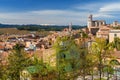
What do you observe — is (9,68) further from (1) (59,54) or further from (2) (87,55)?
(2) (87,55)

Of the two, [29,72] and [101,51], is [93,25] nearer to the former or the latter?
[101,51]

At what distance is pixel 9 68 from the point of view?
23.0 meters

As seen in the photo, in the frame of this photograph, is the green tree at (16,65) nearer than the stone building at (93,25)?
Yes

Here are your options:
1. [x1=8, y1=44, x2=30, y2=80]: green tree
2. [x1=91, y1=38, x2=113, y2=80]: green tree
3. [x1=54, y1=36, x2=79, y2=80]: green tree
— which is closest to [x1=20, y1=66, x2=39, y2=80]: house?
[x1=8, y1=44, x2=30, y2=80]: green tree

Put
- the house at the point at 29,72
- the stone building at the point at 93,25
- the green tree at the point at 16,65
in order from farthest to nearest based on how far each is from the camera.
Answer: the stone building at the point at 93,25 < the green tree at the point at 16,65 < the house at the point at 29,72

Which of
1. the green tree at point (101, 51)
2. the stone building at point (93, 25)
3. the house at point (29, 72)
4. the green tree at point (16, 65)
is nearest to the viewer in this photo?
the house at point (29, 72)

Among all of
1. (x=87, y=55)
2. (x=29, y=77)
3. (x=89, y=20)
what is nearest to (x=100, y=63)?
(x=87, y=55)

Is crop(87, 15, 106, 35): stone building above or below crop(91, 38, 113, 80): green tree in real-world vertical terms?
below

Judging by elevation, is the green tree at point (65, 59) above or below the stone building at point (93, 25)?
above

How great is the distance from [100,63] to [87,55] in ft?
3.98

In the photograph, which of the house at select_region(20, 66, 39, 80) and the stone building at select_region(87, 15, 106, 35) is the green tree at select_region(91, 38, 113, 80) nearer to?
the house at select_region(20, 66, 39, 80)

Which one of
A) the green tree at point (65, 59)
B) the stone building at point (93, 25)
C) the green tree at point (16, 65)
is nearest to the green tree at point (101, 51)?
the green tree at point (65, 59)

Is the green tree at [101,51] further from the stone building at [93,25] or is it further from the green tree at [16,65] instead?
the stone building at [93,25]

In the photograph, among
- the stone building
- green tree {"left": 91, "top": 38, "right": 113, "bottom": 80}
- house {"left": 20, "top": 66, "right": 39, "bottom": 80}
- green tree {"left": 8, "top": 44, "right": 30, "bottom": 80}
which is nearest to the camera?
house {"left": 20, "top": 66, "right": 39, "bottom": 80}
